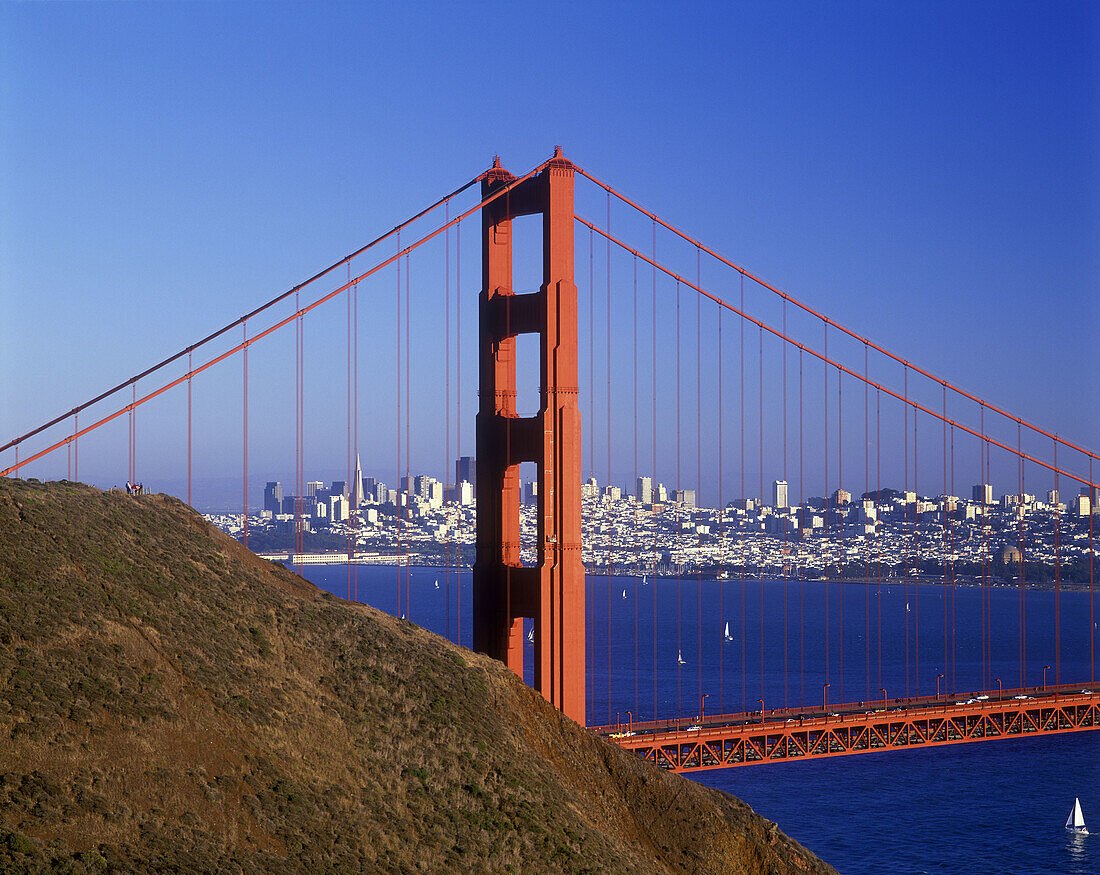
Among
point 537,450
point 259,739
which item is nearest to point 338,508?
point 537,450

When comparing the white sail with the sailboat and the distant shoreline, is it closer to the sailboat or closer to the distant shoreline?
the sailboat

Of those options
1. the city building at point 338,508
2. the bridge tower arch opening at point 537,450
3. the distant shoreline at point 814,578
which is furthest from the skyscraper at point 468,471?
the city building at point 338,508

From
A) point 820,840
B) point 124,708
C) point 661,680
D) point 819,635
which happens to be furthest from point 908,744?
point 819,635

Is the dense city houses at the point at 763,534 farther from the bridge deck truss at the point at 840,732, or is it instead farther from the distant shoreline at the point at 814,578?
the bridge deck truss at the point at 840,732

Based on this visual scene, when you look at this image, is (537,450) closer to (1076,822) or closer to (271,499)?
(1076,822)

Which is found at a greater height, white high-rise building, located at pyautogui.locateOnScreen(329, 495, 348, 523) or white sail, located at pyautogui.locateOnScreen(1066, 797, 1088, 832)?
white high-rise building, located at pyautogui.locateOnScreen(329, 495, 348, 523)

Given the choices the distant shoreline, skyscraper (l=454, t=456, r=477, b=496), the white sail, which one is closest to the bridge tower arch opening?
skyscraper (l=454, t=456, r=477, b=496)
